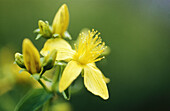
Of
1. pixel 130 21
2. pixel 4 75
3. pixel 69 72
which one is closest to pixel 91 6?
pixel 130 21

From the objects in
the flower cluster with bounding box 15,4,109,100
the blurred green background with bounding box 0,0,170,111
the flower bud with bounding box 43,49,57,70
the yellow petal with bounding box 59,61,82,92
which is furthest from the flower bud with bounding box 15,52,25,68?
the blurred green background with bounding box 0,0,170,111

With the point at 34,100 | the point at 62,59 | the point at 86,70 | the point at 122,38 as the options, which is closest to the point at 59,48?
the point at 62,59

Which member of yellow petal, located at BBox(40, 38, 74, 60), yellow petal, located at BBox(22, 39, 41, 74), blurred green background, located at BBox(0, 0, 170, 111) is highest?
yellow petal, located at BBox(22, 39, 41, 74)

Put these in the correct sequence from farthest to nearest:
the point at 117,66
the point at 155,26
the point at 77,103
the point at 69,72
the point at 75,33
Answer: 1. the point at 155,26
2. the point at 117,66
3. the point at 75,33
4. the point at 77,103
5. the point at 69,72

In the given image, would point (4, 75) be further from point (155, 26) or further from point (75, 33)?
point (155, 26)

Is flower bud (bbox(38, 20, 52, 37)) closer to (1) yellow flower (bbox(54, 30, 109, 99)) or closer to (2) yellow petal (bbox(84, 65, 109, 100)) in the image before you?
(1) yellow flower (bbox(54, 30, 109, 99))

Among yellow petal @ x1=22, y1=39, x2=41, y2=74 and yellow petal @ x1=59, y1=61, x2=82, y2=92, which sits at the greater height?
yellow petal @ x1=22, y1=39, x2=41, y2=74

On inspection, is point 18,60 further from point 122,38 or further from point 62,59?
point 122,38
